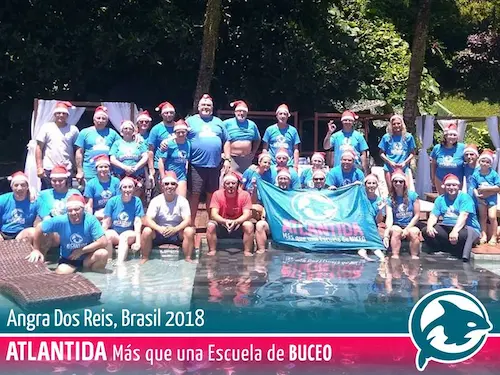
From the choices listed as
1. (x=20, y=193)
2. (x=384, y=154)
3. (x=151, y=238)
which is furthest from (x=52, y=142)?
(x=384, y=154)

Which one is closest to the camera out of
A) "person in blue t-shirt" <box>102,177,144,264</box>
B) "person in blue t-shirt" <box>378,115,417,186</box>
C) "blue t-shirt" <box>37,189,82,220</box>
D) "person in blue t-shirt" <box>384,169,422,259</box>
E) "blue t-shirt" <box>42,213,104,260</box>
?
"blue t-shirt" <box>42,213,104,260</box>

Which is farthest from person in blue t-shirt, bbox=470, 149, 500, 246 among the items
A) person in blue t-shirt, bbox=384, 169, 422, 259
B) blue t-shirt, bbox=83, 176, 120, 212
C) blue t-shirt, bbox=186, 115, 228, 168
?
blue t-shirt, bbox=83, 176, 120, 212

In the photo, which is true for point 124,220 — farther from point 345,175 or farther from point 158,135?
point 345,175

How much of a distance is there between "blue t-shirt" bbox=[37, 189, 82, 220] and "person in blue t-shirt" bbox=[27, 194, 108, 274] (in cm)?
29

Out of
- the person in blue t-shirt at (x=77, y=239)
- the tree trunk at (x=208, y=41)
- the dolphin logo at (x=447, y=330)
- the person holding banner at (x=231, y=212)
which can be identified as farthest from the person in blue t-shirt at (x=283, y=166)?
the dolphin logo at (x=447, y=330)

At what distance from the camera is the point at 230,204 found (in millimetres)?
8266

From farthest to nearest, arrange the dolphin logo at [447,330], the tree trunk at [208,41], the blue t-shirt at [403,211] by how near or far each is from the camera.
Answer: the tree trunk at [208,41], the blue t-shirt at [403,211], the dolphin logo at [447,330]

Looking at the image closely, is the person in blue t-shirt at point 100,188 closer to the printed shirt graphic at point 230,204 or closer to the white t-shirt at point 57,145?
the white t-shirt at point 57,145

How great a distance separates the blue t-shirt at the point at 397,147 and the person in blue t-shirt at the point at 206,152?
2.72m

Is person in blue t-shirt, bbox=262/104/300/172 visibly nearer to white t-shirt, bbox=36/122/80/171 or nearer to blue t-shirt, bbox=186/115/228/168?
blue t-shirt, bbox=186/115/228/168

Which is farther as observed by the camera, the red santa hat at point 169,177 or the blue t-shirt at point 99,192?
the blue t-shirt at point 99,192

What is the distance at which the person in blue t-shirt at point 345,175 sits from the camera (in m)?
8.88

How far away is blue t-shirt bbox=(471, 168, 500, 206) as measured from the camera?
859 cm

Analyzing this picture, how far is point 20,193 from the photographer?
7.52 m
